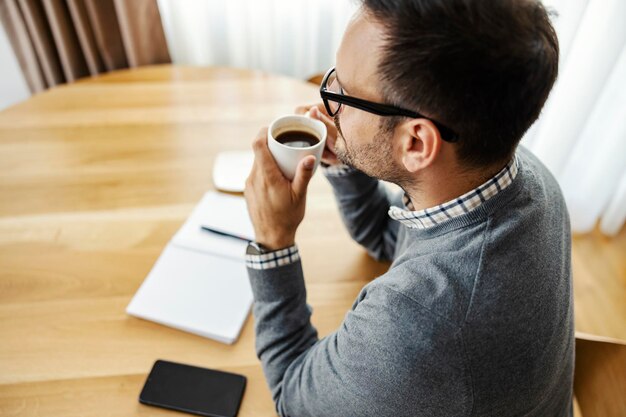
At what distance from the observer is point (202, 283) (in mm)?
871

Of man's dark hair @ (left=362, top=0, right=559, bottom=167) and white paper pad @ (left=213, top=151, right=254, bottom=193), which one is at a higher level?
man's dark hair @ (left=362, top=0, right=559, bottom=167)

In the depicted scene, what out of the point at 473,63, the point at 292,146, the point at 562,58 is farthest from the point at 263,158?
the point at 562,58

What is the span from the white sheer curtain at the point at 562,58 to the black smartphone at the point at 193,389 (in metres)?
0.66

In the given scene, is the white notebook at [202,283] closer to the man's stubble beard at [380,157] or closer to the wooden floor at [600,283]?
the man's stubble beard at [380,157]

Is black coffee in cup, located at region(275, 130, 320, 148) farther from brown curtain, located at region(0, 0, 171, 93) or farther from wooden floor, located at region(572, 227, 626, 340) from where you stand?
brown curtain, located at region(0, 0, 171, 93)

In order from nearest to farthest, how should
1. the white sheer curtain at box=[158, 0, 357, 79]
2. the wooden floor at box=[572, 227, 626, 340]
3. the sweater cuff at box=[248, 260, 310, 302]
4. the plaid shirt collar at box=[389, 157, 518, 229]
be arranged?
the plaid shirt collar at box=[389, 157, 518, 229] < the sweater cuff at box=[248, 260, 310, 302] < the wooden floor at box=[572, 227, 626, 340] < the white sheer curtain at box=[158, 0, 357, 79]

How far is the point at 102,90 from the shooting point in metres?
1.41

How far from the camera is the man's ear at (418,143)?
0.60m

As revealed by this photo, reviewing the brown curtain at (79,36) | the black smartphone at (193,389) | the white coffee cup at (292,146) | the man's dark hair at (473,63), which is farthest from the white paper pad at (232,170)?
the brown curtain at (79,36)

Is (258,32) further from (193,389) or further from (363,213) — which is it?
(193,389)

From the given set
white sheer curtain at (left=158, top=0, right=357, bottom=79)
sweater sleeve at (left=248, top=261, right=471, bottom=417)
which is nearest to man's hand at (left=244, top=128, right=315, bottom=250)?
sweater sleeve at (left=248, top=261, right=471, bottom=417)

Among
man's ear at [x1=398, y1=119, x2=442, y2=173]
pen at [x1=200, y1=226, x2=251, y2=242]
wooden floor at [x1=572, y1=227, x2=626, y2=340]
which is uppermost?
man's ear at [x1=398, y1=119, x2=442, y2=173]

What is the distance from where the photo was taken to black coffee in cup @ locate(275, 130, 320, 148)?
2.80 feet

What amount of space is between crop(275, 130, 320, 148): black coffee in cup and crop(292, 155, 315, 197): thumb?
0.11 meters
